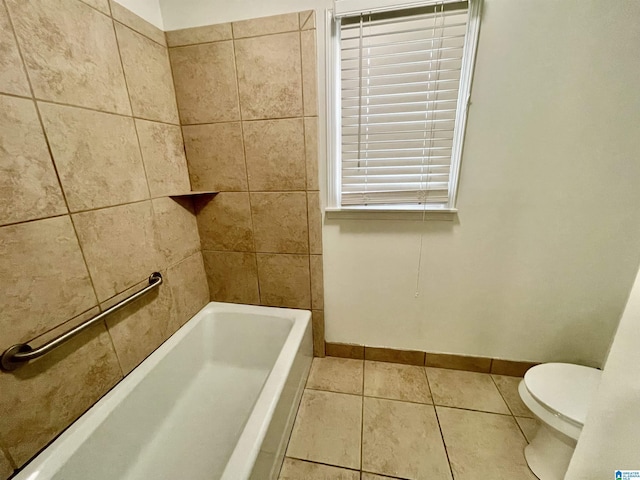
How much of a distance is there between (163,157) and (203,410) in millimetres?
1306

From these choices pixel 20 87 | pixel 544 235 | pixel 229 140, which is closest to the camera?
pixel 20 87

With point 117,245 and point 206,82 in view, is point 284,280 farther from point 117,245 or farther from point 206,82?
point 206,82

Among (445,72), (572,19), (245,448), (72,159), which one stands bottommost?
(245,448)

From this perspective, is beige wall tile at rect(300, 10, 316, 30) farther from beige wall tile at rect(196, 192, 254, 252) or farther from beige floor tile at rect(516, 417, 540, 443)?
beige floor tile at rect(516, 417, 540, 443)

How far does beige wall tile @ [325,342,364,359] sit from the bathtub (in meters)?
0.19

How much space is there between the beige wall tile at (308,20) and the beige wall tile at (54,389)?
1.51 metres

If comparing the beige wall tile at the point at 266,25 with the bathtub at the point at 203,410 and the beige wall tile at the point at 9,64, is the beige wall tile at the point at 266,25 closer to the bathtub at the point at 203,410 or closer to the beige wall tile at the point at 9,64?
the beige wall tile at the point at 9,64

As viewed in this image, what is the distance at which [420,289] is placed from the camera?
1.38m

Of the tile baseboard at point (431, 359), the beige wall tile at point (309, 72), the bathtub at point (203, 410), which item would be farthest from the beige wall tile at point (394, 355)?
the beige wall tile at point (309, 72)

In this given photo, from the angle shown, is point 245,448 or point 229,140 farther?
point 229,140

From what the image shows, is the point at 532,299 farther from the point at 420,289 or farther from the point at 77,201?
the point at 77,201

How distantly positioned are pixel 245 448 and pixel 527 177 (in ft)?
5.24

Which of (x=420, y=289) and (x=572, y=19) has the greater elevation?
(x=572, y=19)

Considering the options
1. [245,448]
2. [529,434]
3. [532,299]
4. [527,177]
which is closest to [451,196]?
[527,177]
